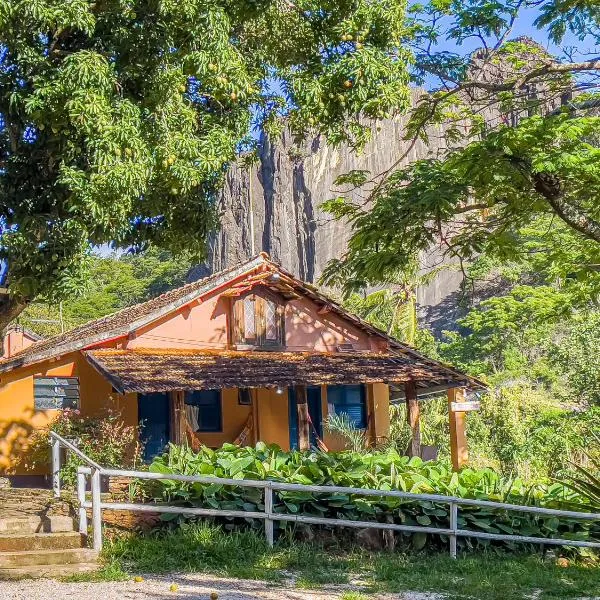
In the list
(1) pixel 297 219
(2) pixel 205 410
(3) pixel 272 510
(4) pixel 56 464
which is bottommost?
(3) pixel 272 510

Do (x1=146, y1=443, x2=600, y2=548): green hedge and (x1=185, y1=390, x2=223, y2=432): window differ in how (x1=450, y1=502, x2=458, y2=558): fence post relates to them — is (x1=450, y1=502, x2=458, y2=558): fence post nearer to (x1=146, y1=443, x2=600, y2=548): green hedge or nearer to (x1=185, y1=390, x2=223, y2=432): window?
(x1=146, y1=443, x2=600, y2=548): green hedge

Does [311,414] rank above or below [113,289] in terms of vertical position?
below

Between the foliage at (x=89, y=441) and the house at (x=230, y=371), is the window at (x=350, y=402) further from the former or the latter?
the foliage at (x=89, y=441)

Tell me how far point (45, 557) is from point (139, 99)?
5.91 metres

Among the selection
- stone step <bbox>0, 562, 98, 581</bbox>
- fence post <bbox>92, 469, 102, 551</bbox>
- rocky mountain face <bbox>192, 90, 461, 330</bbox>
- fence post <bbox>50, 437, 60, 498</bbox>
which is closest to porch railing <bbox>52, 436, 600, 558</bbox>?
fence post <bbox>92, 469, 102, 551</bbox>

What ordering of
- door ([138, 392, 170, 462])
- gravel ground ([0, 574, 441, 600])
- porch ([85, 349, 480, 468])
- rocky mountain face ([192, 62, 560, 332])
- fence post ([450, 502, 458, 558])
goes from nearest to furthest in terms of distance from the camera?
gravel ground ([0, 574, 441, 600]) < fence post ([450, 502, 458, 558]) < porch ([85, 349, 480, 468]) < door ([138, 392, 170, 462]) < rocky mountain face ([192, 62, 560, 332])

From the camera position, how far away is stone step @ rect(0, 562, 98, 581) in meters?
9.32

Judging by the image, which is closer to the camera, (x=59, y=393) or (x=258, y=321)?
(x=59, y=393)

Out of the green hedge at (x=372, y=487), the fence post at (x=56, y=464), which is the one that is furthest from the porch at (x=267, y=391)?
the green hedge at (x=372, y=487)

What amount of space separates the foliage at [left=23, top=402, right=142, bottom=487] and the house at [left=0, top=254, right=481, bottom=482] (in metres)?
0.50

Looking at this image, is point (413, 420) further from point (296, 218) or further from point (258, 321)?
point (296, 218)

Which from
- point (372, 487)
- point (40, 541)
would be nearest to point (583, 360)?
point (372, 487)

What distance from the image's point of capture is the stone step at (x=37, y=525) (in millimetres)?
10898

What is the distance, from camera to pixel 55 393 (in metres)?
18.3
